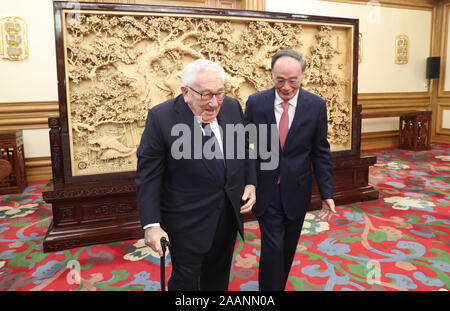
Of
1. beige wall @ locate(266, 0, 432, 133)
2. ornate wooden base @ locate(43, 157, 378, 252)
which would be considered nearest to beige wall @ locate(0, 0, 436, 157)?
beige wall @ locate(266, 0, 432, 133)

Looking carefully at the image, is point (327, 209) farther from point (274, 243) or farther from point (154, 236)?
point (154, 236)

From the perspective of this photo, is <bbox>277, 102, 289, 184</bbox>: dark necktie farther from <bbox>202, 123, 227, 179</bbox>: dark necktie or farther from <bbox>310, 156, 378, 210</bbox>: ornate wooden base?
<bbox>310, 156, 378, 210</bbox>: ornate wooden base

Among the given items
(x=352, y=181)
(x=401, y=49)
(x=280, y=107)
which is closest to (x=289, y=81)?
(x=280, y=107)

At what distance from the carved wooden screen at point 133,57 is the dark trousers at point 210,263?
6.27ft

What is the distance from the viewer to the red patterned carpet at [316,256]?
2.35 m

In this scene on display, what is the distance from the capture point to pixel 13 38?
4.79 meters

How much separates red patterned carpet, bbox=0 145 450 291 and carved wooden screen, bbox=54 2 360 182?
77 centimetres

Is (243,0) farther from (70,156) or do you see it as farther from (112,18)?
(70,156)

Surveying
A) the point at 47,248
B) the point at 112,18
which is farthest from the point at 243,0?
the point at 47,248

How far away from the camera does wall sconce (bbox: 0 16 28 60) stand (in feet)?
15.6

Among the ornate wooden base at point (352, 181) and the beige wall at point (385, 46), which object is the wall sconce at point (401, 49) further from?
the ornate wooden base at point (352, 181)

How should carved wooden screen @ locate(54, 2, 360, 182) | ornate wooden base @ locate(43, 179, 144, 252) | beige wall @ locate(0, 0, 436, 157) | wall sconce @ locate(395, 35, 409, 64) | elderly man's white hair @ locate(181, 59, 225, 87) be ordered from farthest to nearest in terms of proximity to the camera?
wall sconce @ locate(395, 35, 409, 64), beige wall @ locate(0, 0, 436, 157), carved wooden screen @ locate(54, 2, 360, 182), ornate wooden base @ locate(43, 179, 144, 252), elderly man's white hair @ locate(181, 59, 225, 87)

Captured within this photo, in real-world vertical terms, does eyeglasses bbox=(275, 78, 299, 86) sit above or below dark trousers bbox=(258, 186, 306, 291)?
above

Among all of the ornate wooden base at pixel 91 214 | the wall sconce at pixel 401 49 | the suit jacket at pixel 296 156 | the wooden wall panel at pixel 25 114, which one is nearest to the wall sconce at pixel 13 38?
the wooden wall panel at pixel 25 114
